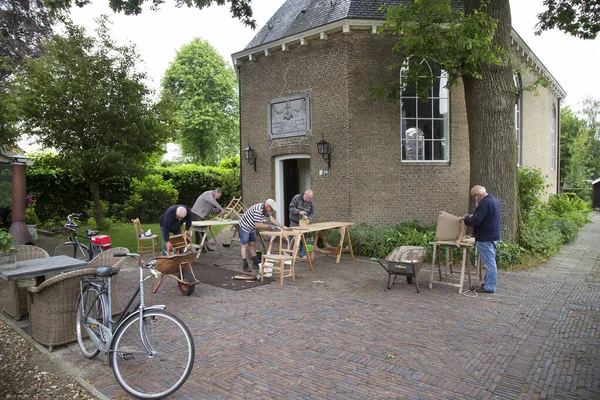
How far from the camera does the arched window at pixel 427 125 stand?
1276 centimetres

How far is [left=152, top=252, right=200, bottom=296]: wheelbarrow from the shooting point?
659 centimetres

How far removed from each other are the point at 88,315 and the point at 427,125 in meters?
11.1

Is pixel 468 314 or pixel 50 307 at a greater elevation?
pixel 50 307

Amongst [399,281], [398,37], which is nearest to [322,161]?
[398,37]

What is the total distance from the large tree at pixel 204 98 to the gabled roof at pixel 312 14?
19.1m

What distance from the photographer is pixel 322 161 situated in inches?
504

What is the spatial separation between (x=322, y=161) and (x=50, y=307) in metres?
9.18

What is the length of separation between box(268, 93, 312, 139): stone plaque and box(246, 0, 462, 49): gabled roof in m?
2.04

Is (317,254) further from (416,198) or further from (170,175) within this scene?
(170,175)

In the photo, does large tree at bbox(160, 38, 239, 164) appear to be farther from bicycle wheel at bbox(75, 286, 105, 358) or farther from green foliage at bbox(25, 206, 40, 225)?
bicycle wheel at bbox(75, 286, 105, 358)

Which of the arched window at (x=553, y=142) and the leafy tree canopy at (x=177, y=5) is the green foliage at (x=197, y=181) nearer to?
the leafy tree canopy at (x=177, y=5)

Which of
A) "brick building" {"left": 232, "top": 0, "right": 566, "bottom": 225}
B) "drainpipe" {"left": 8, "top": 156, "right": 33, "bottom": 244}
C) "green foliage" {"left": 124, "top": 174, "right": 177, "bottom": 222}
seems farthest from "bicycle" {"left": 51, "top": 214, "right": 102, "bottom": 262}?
"green foliage" {"left": 124, "top": 174, "right": 177, "bottom": 222}

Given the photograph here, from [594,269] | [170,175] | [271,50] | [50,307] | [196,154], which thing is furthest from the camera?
[196,154]

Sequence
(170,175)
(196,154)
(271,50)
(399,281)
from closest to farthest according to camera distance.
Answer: (399,281)
(271,50)
(170,175)
(196,154)
